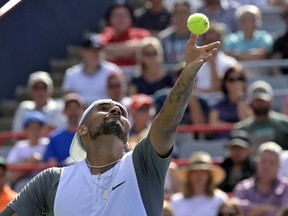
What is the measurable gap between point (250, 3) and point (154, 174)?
A: 9.77 m

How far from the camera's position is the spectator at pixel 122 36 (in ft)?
43.5

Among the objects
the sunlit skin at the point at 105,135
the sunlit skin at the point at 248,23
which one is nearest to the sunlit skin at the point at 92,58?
the sunlit skin at the point at 248,23

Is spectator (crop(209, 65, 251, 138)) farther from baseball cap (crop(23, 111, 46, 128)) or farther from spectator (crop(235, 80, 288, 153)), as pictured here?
baseball cap (crop(23, 111, 46, 128))

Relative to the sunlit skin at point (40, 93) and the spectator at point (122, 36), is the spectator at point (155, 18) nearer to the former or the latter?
the spectator at point (122, 36)

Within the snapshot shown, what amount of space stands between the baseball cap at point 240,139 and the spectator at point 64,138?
5.47ft

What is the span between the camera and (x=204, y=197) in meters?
9.73

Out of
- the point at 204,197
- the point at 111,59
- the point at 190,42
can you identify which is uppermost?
the point at 190,42

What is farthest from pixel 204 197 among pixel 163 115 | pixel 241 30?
pixel 163 115

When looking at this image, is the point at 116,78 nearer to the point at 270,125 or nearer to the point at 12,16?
the point at 270,125

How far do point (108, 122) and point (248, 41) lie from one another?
7447 millimetres

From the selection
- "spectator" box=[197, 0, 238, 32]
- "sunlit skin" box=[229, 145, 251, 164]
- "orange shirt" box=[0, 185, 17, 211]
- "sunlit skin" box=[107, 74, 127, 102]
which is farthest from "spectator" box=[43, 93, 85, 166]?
"spectator" box=[197, 0, 238, 32]

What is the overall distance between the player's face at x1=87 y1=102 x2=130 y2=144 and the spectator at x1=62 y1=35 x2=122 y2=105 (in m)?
6.47

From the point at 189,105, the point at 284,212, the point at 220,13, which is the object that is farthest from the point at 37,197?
the point at 220,13

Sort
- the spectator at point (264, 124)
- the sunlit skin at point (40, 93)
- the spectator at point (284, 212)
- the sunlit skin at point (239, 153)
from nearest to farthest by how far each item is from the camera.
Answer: the spectator at point (284, 212) < the sunlit skin at point (239, 153) < the spectator at point (264, 124) < the sunlit skin at point (40, 93)
